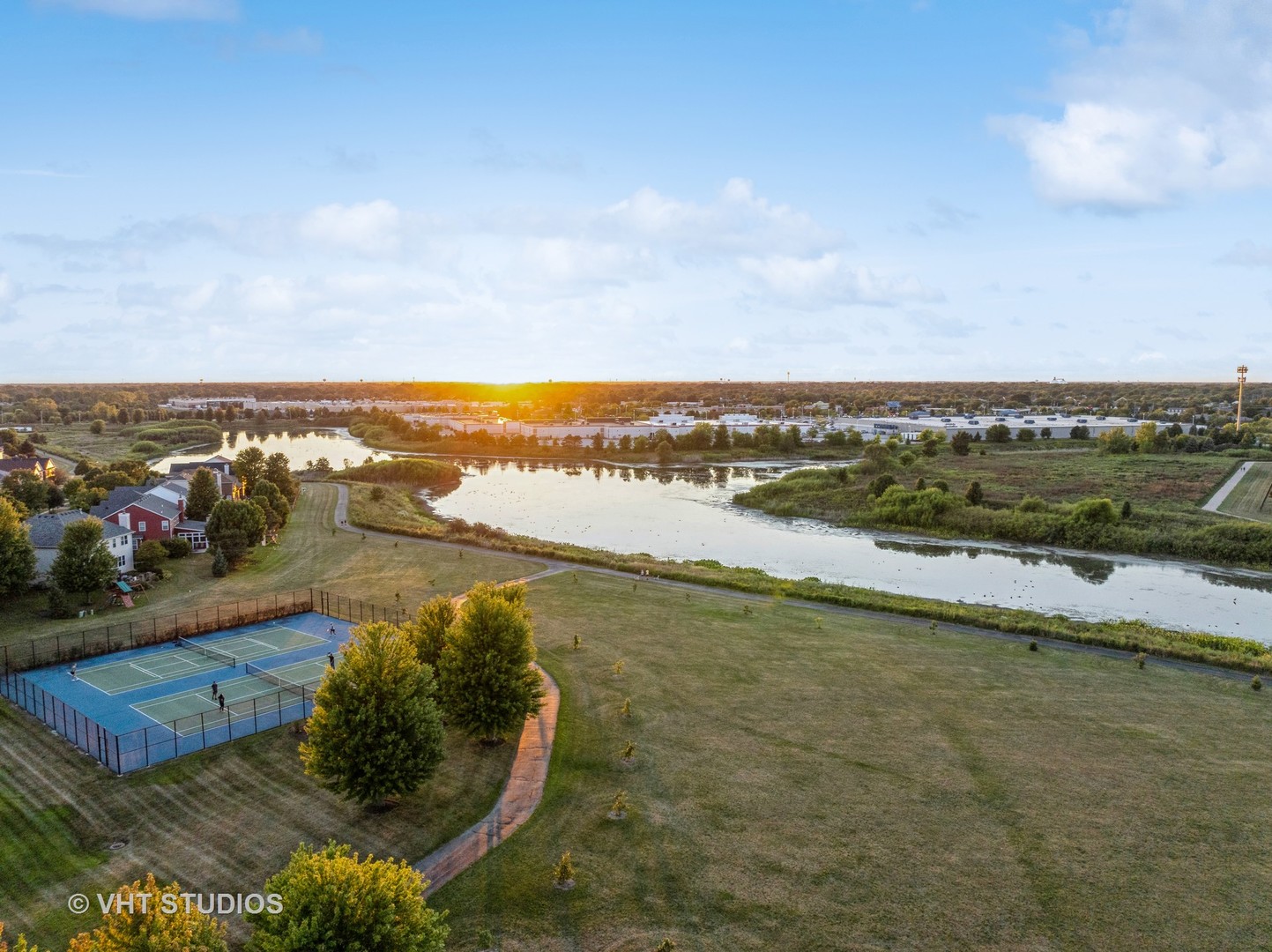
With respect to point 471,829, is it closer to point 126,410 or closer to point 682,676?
point 682,676

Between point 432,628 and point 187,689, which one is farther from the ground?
point 432,628

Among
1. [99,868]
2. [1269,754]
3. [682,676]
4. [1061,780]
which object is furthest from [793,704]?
[99,868]

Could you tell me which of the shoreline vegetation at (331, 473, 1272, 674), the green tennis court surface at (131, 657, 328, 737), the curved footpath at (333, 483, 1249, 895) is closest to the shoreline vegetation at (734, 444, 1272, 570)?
the shoreline vegetation at (331, 473, 1272, 674)

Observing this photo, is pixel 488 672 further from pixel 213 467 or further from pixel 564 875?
pixel 213 467

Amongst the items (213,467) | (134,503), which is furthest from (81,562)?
(213,467)

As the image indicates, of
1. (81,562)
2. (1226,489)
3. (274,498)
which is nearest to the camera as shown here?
(81,562)

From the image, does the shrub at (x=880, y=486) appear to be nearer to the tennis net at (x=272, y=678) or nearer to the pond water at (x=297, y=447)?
the tennis net at (x=272, y=678)
